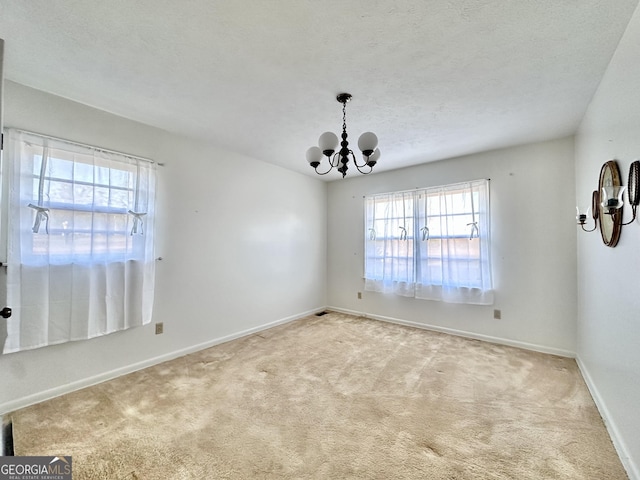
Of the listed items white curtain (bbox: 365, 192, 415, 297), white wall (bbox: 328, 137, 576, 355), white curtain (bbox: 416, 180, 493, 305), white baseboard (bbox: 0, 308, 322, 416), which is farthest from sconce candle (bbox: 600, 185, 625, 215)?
white baseboard (bbox: 0, 308, 322, 416)

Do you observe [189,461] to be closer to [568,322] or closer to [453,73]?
[453,73]

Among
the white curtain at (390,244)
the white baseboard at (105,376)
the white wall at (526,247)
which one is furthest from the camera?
the white curtain at (390,244)

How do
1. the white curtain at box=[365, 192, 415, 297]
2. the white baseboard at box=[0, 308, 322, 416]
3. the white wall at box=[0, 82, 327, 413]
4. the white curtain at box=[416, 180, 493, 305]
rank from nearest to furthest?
the white baseboard at box=[0, 308, 322, 416] < the white wall at box=[0, 82, 327, 413] < the white curtain at box=[416, 180, 493, 305] < the white curtain at box=[365, 192, 415, 297]

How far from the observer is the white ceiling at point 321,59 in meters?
1.42

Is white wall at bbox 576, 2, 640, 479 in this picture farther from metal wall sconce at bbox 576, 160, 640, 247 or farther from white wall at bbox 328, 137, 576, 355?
white wall at bbox 328, 137, 576, 355

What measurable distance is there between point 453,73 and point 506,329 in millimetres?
3016

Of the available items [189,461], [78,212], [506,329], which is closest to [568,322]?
[506,329]

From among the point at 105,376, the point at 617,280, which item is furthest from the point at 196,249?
the point at 617,280

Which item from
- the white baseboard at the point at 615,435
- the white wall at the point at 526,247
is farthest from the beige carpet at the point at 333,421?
the white wall at the point at 526,247

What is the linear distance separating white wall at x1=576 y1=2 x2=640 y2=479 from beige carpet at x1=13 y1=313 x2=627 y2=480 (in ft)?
0.61

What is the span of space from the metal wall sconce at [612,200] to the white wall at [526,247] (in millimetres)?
769

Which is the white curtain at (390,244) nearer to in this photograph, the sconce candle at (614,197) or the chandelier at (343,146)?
the chandelier at (343,146)

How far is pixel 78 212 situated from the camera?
228cm

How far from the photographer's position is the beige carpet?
4.91 ft
